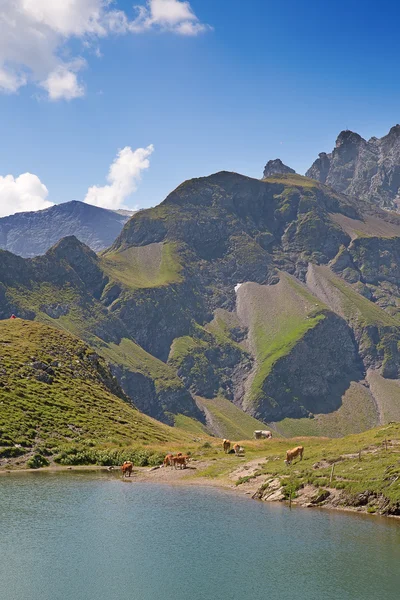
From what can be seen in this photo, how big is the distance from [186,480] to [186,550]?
30.6 meters

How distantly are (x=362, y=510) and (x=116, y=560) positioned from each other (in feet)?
83.2

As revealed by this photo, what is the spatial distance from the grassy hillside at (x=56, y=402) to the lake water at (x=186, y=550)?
96.0 ft

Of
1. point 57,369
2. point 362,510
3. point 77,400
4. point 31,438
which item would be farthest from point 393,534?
point 57,369

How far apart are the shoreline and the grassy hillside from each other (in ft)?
20.3

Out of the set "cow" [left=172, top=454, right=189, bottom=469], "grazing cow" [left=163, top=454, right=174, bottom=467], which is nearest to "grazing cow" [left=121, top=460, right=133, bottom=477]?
"grazing cow" [left=163, top=454, right=174, bottom=467]

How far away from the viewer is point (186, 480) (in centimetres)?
7500

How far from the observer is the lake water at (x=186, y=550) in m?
37.3

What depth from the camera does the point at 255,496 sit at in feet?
206

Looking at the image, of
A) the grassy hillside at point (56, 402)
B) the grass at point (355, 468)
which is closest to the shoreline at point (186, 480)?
the grass at point (355, 468)

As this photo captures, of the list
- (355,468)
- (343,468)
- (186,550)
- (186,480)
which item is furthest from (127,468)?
(186,550)

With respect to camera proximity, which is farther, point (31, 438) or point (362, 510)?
point (31, 438)

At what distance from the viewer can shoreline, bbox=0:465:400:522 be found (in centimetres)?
5780

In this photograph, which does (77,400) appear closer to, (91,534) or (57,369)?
(57,369)

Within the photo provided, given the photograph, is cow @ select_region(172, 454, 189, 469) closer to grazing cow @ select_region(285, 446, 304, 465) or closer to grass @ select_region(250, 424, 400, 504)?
grass @ select_region(250, 424, 400, 504)
